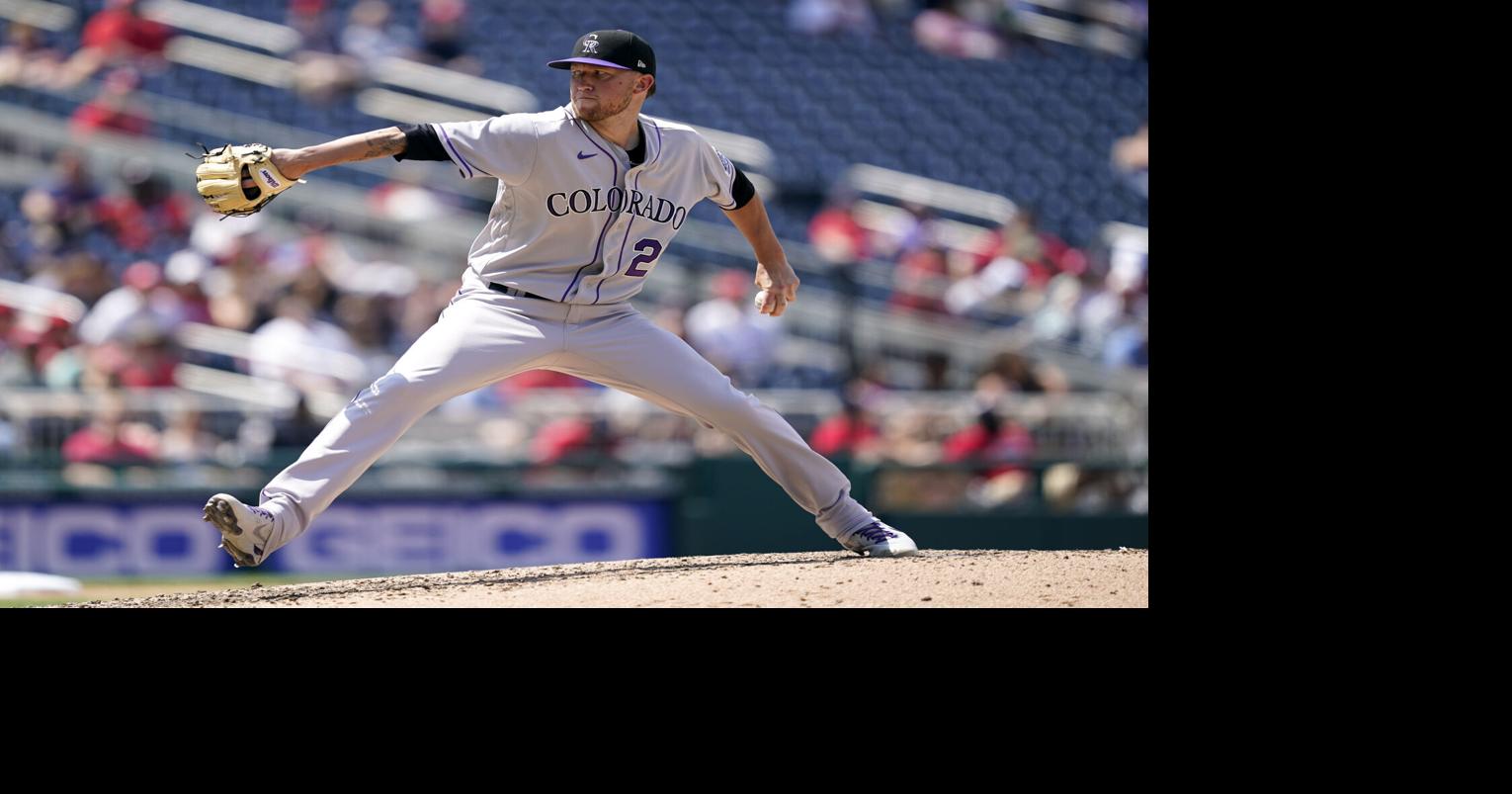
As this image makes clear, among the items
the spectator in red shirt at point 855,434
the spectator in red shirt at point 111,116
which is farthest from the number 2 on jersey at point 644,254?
the spectator in red shirt at point 111,116

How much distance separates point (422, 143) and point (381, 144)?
118 mm

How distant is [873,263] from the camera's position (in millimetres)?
11805

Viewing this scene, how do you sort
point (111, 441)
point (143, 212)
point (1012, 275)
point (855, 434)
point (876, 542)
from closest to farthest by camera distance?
point (876, 542) → point (111, 441) → point (855, 434) → point (1012, 275) → point (143, 212)

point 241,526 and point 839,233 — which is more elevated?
point 839,233

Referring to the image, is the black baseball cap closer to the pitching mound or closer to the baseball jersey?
the baseball jersey

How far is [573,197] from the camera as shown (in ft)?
15.4

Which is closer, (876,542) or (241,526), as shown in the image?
(241,526)

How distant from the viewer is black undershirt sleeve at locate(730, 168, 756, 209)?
5203mm

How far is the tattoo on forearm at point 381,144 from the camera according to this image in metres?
4.41

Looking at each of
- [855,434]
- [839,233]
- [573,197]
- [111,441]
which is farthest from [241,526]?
[839,233]

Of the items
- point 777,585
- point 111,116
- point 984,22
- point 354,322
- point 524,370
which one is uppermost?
point 984,22

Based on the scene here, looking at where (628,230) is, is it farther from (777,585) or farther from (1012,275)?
(1012,275)

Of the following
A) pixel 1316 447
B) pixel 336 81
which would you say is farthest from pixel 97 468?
pixel 1316 447

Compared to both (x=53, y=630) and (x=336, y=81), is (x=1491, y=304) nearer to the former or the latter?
(x=53, y=630)
